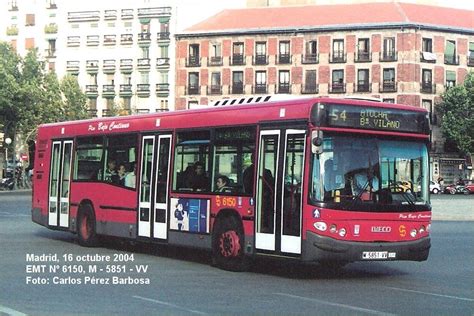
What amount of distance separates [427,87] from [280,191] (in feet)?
229

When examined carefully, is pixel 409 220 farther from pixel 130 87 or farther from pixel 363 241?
pixel 130 87

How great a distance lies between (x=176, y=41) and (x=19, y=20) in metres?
20.4

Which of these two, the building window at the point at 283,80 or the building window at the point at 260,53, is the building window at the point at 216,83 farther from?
the building window at the point at 283,80

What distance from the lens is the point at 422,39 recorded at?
81.1 m

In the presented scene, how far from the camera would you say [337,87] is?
82000 mm

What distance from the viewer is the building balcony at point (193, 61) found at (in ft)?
289

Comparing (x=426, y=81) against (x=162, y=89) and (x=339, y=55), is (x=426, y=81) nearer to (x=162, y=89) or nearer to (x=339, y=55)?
(x=339, y=55)

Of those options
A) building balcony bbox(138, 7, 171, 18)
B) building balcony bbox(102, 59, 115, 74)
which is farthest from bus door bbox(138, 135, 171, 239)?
building balcony bbox(102, 59, 115, 74)

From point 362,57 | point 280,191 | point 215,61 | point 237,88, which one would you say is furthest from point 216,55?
point 280,191

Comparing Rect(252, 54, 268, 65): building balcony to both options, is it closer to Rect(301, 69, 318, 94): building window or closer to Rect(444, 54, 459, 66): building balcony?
Rect(301, 69, 318, 94): building window

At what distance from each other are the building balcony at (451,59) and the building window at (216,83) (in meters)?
21.2

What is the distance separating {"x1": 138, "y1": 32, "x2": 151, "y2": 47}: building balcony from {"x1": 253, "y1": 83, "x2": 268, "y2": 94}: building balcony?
1316 cm

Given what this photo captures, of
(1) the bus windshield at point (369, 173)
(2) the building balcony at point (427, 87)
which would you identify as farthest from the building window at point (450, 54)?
(1) the bus windshield at point (369, 173)

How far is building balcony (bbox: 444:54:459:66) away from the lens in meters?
82.0
